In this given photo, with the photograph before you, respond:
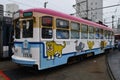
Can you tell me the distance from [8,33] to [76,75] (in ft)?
20.7

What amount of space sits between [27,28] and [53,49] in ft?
5.06

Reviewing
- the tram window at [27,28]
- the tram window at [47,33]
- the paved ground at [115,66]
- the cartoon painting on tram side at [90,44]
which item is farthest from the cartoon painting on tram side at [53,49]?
the cartoon painting on tram side at [90,44]

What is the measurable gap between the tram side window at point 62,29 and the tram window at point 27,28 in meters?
1.37

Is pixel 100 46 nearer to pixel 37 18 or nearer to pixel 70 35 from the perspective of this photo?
pixel 70 35

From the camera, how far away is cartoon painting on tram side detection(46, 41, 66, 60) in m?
9.27

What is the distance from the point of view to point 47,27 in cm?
929

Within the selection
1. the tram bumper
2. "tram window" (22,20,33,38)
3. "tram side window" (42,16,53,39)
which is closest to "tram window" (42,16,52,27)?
"tram side window" (42,16,53,39)

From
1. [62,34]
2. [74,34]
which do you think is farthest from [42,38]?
[74,34]

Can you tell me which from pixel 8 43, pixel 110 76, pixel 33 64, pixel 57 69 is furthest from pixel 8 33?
pixel 110 76

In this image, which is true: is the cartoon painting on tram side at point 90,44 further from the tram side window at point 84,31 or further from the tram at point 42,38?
the tram at point 42,38

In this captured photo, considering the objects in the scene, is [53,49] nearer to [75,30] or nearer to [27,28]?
[27,28]

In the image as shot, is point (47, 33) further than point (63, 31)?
No

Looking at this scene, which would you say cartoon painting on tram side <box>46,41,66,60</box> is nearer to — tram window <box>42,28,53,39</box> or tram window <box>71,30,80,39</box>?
tram window <box>42,28,53,39</box>

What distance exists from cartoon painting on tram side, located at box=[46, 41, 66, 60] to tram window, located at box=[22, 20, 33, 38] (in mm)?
914
